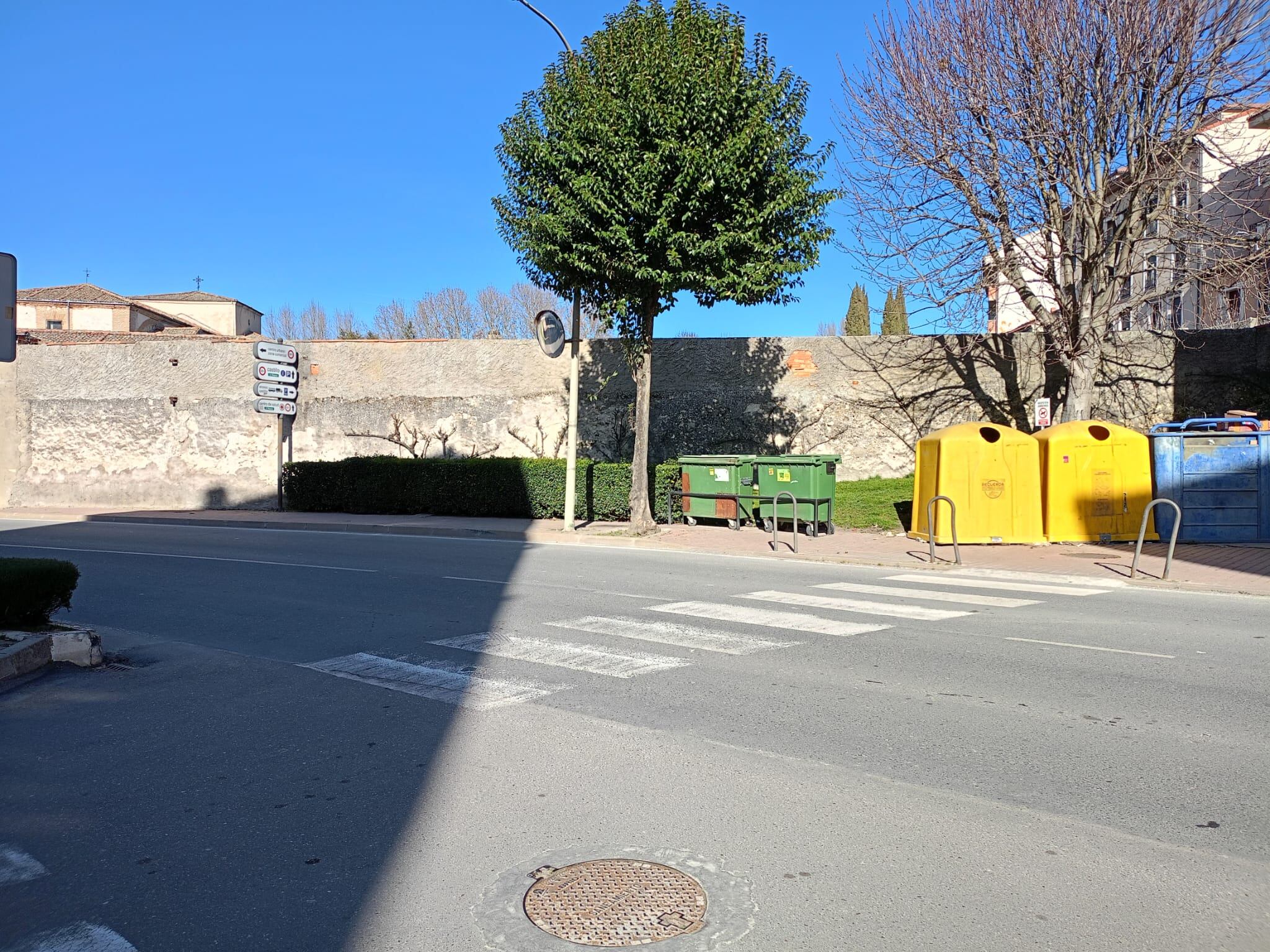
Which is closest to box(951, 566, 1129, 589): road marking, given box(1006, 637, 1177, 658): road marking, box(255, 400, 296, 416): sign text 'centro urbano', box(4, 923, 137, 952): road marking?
box(1006, 637, 1177, 658): road marking

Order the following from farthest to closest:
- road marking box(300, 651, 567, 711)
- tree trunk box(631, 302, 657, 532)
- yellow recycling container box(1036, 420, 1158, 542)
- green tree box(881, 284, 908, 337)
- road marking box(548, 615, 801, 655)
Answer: green tree box(881, 284, 908, 337), tree trunk box(631, 302, 657, 532), yellow recycling container box(1036, 420, 1158, 542), road marking box(548, 615, 801, 655), road marking box(300, 651, 567, 711)

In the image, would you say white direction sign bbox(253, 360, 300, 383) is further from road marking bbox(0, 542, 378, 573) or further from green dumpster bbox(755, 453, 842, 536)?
green dumpster bbox(755, 453, 842, 536)

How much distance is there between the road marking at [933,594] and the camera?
32.6ft

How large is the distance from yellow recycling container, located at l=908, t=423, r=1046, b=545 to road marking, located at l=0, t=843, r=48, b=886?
1321 cm

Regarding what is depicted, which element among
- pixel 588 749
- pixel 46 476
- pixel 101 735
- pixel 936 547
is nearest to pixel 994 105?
pixel 936 547

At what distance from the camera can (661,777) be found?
4855 mm

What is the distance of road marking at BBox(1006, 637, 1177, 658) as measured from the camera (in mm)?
7445

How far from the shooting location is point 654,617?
9.12 metres

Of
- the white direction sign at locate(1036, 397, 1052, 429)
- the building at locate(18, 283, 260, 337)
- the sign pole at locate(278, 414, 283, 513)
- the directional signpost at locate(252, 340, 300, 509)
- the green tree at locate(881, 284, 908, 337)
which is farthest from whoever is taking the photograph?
the building at locate(18, 283, 260, 337)

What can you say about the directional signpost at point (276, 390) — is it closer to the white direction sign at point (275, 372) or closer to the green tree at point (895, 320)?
the white direction sign at point (275, 372)

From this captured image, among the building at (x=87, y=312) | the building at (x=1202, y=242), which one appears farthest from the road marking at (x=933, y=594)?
the building at (x=87, y=312)

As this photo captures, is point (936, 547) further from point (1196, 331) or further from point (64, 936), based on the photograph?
point (64, 936)

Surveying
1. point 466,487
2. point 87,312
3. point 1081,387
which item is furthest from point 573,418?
point 87,312

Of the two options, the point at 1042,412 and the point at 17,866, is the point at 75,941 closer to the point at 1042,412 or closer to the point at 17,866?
the point at 17,866
